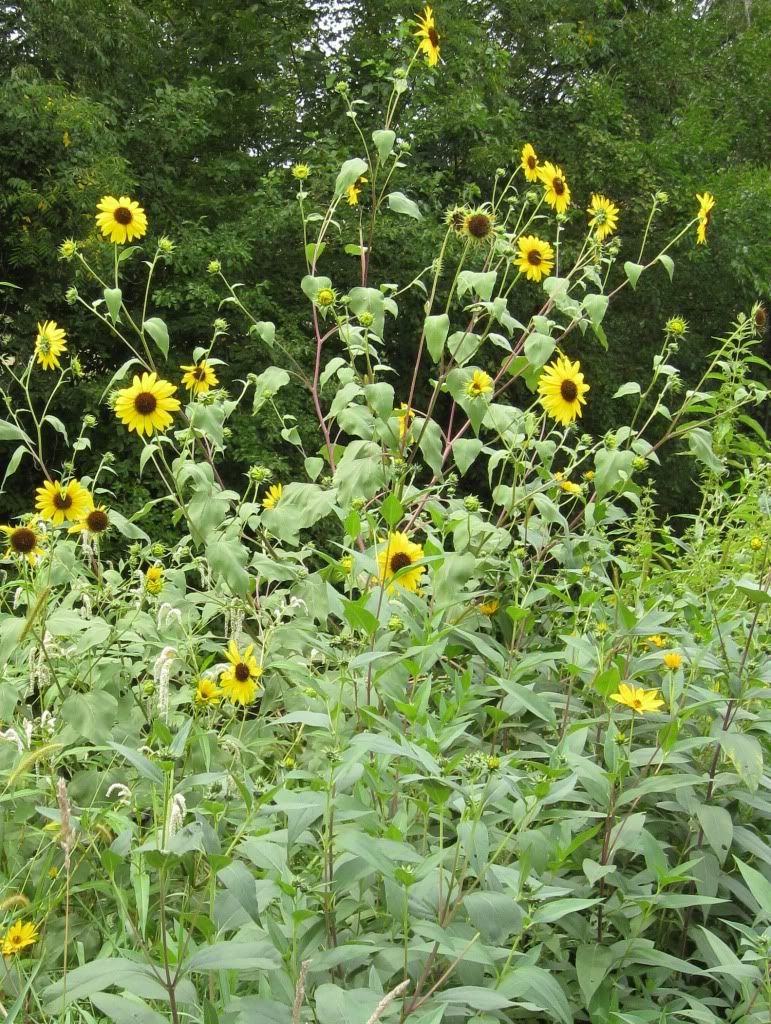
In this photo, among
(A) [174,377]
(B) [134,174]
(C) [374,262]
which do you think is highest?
(B) [134,174]

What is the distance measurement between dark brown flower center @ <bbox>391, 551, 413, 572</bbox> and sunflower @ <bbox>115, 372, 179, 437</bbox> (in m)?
0.55

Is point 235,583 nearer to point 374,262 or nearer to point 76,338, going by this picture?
point 76,338

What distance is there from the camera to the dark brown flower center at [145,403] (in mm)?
1929

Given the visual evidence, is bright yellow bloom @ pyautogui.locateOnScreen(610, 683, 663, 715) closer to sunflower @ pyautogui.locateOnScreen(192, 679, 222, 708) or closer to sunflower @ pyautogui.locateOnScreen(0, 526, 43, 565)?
sunflower @ pyautogui.locateOnScreen(192, 679, 222, 708)

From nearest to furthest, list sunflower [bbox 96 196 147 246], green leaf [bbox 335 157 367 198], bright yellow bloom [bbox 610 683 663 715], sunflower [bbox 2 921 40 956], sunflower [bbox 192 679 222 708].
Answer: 1. sunflower [bbox 2 921 40 956]
2. bright yellow bloom [bbox 610 683 663 715]
3. sunflower [bbox 192 679 222 708]
4. green leaf [bbox 335 157 367 198]
5. sunflower [bbox 96 196 147 246]

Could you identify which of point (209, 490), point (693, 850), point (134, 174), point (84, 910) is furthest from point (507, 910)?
point (134, 174)

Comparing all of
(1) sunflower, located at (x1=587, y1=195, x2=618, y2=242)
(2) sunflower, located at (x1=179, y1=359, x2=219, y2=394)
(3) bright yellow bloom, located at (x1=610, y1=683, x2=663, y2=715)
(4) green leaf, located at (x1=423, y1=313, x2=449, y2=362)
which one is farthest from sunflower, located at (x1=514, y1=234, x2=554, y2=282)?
(3) bright yellow bloom, located at (x1=610, y1=683, x2=663, y2=715)

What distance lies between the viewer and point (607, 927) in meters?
1.49

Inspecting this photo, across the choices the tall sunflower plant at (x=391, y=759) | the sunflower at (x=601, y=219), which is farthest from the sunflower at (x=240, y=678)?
the sunflower at (x=601, y=219)

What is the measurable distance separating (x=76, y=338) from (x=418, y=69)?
2955 mm

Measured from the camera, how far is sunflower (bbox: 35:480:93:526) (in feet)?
6.14

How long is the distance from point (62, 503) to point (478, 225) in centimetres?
92

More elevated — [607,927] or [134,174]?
[134,174]

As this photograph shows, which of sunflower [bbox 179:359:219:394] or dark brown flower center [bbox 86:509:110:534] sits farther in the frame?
sunflower [bbox 179:359:219:394]
